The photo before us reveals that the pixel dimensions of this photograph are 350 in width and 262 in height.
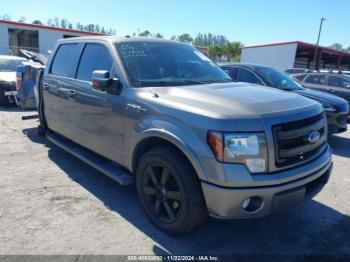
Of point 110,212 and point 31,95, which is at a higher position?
point 31,95

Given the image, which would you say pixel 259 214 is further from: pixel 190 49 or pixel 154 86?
pixel 190 49

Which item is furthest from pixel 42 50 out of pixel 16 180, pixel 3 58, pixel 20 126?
pixel 16 180

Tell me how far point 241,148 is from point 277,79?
17.9 ft

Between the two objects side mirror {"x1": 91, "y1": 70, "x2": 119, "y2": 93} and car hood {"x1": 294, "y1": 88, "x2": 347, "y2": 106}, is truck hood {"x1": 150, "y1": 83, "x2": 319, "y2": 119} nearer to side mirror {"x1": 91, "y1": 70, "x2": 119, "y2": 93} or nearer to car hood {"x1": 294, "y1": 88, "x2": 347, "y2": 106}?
side mirror {"x1": 91, "y1": 70, "x2": 119, "y2": 93}

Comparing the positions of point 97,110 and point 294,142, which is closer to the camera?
point 294,142

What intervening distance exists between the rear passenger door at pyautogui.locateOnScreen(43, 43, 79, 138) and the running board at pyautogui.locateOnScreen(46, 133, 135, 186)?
17cm

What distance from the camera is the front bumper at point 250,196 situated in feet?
8.39

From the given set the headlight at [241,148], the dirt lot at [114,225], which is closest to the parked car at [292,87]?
→ the dirt lot at [114,225]

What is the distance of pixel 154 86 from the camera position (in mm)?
3453

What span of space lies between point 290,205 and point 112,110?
2.16 m

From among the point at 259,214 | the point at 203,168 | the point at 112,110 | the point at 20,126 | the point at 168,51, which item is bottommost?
the point at 20,126

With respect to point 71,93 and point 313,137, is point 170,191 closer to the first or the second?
point 313,137

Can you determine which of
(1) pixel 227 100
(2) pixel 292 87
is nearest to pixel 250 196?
(1) pixel 227 100

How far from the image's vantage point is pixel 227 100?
293 cm
